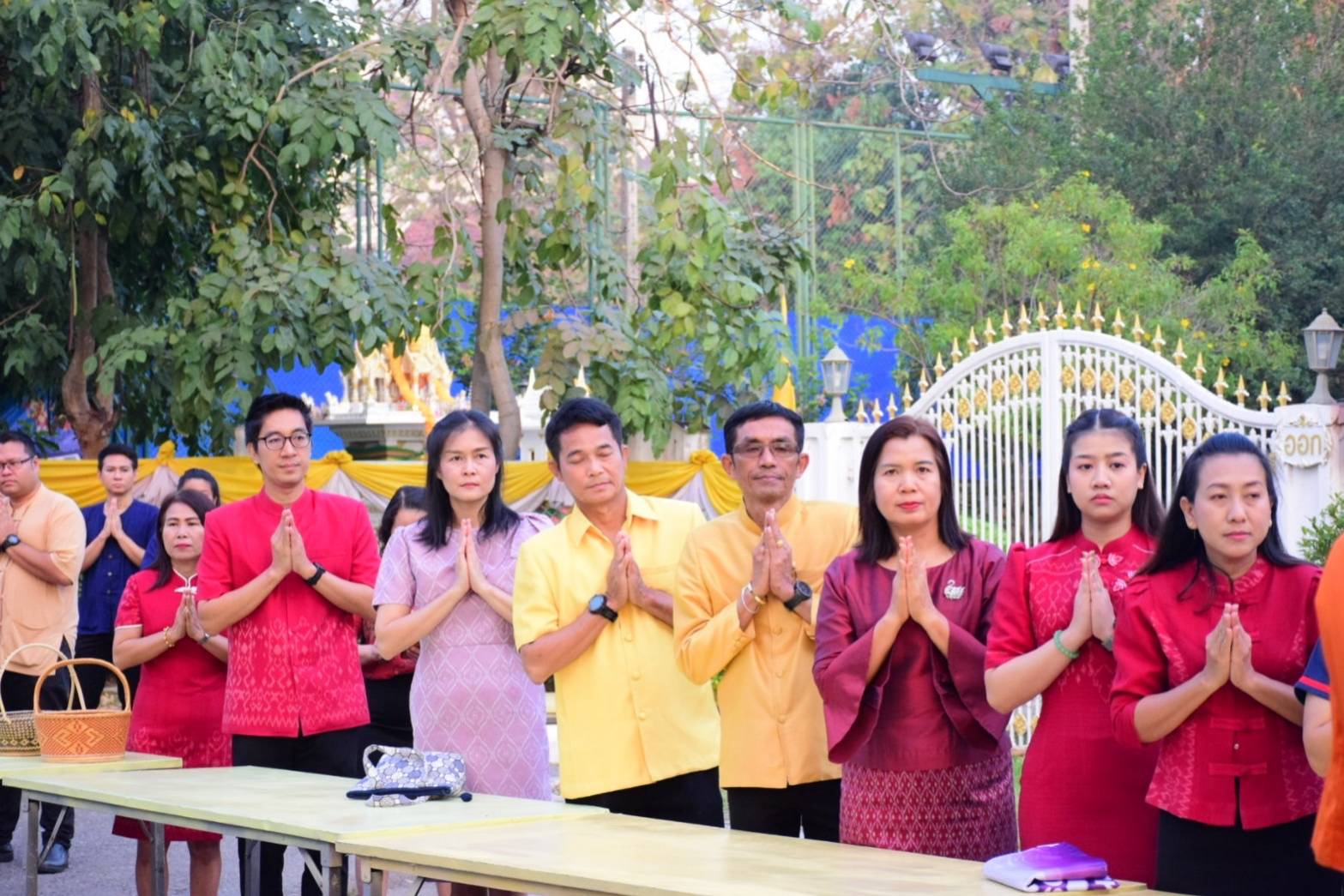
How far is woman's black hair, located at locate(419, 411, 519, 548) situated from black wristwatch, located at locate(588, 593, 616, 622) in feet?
1.74

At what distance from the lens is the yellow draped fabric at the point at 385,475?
34.9 ft

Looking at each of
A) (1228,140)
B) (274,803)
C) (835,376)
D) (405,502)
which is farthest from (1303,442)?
(1228,140)

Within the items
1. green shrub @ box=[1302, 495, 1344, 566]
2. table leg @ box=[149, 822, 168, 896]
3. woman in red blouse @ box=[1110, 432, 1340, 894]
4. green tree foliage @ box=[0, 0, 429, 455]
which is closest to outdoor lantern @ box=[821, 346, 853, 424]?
green tree foliage @ box=[0, 0, 429, 455]

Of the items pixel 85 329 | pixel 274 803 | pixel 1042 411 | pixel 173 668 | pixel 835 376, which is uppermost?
pixel 85 329

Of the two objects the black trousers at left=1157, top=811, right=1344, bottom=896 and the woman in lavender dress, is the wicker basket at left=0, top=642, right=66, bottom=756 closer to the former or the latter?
the woman in lavender dress

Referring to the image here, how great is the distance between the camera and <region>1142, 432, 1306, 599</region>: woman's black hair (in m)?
3.43

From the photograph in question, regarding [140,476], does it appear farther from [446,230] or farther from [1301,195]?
[1301,195]

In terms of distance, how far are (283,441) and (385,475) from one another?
5978mm

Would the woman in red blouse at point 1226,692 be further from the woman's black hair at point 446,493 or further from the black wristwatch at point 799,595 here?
the woman's black hair at point 446,493

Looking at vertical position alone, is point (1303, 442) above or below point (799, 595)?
above

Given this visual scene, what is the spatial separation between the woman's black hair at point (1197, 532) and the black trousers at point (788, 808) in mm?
1061

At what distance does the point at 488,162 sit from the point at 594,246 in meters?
1.02

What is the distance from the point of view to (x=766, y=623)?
13.8 ft

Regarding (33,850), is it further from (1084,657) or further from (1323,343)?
(1323,343)
